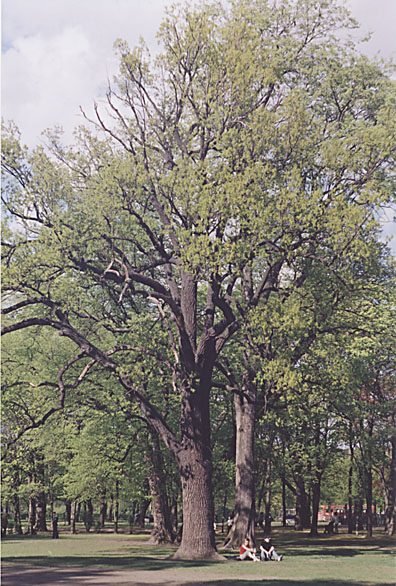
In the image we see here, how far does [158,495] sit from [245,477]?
7089 mm

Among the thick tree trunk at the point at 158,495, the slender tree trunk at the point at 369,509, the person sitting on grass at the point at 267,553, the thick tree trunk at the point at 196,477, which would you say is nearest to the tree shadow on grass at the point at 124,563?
the thick tree trunk at the point at 196,477

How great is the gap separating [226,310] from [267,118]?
7328 millimetres

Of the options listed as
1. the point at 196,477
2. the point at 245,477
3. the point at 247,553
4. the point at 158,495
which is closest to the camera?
the point at 196,477

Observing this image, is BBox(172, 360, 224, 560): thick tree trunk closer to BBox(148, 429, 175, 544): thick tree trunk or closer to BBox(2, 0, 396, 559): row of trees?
BBox(2, 0, 396, 559): row of trees

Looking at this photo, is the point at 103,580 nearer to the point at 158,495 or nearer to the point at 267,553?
the point at 267,553

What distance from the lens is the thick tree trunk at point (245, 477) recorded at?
32719 millimetres

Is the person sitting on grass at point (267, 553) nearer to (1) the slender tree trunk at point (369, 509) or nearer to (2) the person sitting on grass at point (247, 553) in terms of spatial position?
(2) the person sitting on grass at point (247, 553)

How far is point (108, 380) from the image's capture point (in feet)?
113

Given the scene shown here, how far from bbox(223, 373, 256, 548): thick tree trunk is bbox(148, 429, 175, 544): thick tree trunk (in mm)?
5488

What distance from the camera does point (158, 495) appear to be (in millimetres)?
38500

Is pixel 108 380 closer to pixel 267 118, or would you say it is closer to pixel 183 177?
pixel 183 177

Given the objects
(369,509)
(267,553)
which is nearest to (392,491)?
(369,509)

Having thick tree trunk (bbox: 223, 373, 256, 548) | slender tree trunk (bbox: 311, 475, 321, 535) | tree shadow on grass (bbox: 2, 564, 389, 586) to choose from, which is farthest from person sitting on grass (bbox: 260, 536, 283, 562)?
slender tree trunk (bbox: 311, 475, 321, 535)

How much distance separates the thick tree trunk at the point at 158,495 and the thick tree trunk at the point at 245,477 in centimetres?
549
